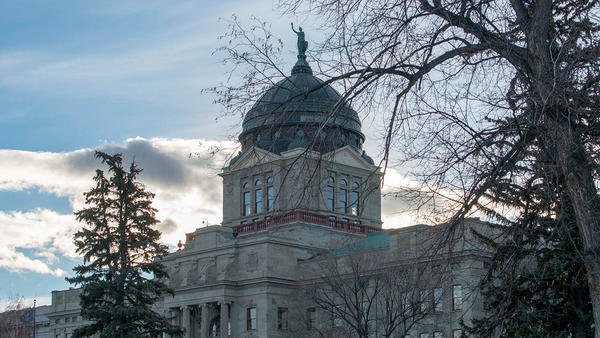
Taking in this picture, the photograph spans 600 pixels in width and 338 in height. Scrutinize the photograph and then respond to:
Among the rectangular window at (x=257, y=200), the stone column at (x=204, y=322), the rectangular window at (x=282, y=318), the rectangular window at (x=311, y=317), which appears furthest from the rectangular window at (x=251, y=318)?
the rectangular window at (x=257, y=200)

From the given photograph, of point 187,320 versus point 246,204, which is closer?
point 187,320

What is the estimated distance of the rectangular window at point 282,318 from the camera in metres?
66.9

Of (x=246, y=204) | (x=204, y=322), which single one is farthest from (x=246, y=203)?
(x=204, y=322)

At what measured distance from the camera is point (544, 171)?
47.5 ft

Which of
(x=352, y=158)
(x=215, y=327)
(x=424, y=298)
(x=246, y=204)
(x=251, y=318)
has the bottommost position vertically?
(x=424, y=298)

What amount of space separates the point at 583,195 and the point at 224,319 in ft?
179

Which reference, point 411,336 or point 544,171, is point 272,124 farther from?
point 411,336

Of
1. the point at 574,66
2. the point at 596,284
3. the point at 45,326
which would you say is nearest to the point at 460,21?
the point at 574,66

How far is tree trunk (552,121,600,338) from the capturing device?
14.0 meters

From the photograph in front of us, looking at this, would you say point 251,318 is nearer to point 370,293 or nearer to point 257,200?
point 370,293

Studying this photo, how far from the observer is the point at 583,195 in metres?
14.3

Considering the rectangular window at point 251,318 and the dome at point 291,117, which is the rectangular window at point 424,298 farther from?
the dome at point 291,117

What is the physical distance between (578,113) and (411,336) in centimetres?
4641

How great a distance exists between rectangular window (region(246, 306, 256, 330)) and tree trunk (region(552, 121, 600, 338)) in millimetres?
53752
